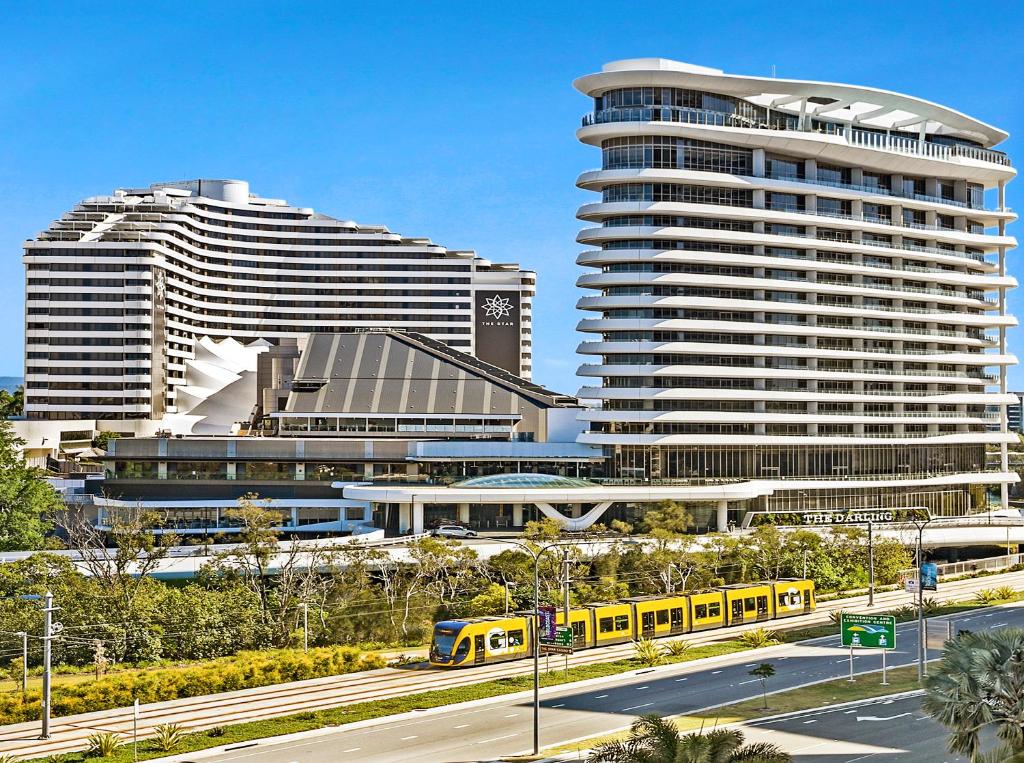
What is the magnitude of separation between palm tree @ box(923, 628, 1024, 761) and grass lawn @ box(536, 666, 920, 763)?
1390 centimetres

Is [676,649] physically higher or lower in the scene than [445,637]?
lower

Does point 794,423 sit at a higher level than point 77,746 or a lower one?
higher

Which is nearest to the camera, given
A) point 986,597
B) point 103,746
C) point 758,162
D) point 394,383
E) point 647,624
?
point 103,746

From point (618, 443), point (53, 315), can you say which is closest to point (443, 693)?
point (618, 443)

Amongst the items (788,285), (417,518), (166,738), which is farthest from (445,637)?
(788,285)

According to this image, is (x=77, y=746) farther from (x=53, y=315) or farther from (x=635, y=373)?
(x=53, y=315)

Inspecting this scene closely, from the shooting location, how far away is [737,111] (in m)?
115

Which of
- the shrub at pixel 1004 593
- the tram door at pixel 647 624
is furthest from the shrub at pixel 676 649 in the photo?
the shrub at pixel 1004 593

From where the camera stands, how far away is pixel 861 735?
48.3m

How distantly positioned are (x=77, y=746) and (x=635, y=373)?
227ft

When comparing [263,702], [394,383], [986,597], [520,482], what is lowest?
[263,702]

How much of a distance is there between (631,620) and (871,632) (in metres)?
Result: 17.1

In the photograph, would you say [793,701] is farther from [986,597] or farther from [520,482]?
[520,482]

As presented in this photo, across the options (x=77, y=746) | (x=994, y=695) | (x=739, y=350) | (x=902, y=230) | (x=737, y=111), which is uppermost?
(x=737, y=111)
